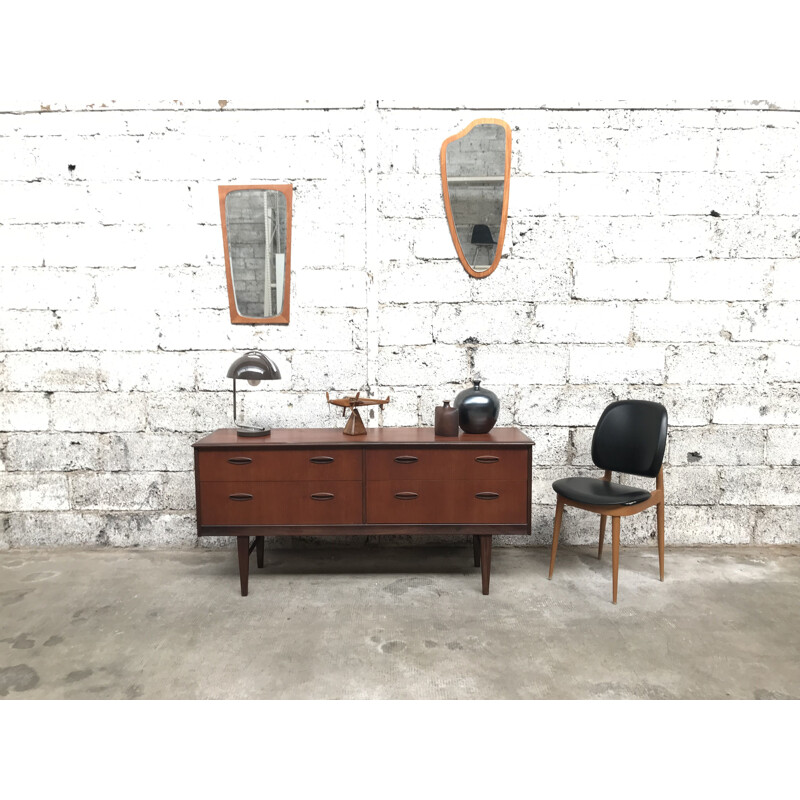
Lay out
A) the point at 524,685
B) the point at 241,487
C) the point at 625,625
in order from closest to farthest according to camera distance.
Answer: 1. the point at 524,685
2. the point at 625,625
3. the point at 241,487

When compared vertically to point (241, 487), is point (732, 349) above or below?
above

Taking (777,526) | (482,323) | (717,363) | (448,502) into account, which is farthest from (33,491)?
(777,526)

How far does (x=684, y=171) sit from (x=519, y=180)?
958 mm

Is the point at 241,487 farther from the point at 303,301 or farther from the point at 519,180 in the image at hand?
the point at 519,180

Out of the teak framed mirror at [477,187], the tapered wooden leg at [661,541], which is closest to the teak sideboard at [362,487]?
the tapered wooden leg at [661,541]

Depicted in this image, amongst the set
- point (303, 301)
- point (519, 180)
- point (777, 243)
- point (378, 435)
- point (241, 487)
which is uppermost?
point (519, 180)

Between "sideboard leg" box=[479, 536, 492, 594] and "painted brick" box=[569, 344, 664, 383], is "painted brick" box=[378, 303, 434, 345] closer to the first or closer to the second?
"painted brick" box=[569, 344, 664, 383]

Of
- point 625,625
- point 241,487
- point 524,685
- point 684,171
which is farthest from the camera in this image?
point 684,171

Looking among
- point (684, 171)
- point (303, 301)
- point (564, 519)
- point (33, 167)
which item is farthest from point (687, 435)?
point (33, 167)

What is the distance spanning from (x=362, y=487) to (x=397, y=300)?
3.89 ft

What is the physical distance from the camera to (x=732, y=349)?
Answer: 3.40 m

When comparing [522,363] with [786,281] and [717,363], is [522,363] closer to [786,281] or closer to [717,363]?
[717,363]

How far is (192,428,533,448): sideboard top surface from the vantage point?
2783 mm

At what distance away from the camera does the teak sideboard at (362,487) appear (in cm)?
280
